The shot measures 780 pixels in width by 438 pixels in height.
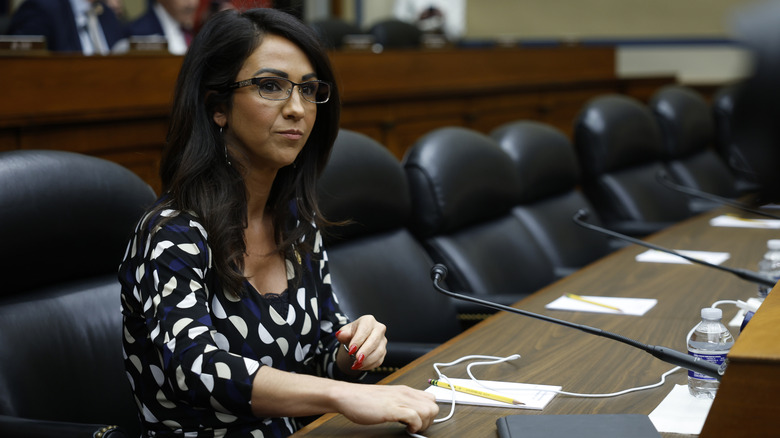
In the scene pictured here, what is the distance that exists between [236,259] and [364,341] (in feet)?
0.78

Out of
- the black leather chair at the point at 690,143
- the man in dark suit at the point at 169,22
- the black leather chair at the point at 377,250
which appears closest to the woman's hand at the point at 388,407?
the black leather chair at the point at 377,250

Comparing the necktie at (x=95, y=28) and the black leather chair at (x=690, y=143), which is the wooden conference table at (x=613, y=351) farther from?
the necktie at (x=95, y=28)

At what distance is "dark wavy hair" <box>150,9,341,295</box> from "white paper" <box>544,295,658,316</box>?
0.67 metres

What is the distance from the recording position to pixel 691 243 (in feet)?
8.56

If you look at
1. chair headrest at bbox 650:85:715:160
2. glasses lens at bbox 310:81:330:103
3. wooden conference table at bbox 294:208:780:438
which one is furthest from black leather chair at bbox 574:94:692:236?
glasses lens at bbox 310:81:330:103

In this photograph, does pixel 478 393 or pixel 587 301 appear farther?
pixel 587 301

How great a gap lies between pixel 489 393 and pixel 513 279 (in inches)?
48.4

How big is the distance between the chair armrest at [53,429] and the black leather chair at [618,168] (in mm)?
2290

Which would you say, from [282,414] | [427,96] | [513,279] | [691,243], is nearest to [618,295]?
[513,279]

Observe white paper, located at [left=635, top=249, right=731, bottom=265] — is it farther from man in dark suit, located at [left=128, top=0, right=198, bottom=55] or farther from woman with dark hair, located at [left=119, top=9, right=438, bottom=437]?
man in dark suit, located at [left=128, top=0, right=198, bottom=55]

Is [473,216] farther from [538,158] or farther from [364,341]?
[364,341]

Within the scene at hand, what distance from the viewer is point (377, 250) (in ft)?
6.92

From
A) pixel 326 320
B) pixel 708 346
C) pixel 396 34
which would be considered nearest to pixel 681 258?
pixel 708 346

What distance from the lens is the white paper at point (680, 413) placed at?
1133mm
